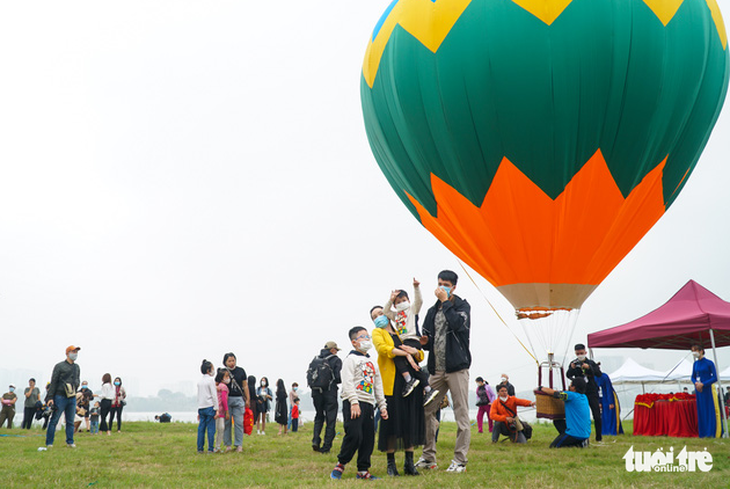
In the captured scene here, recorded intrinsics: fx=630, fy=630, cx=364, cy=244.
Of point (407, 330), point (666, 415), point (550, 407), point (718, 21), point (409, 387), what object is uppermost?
point (718, 21)

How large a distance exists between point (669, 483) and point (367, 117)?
8507 mm

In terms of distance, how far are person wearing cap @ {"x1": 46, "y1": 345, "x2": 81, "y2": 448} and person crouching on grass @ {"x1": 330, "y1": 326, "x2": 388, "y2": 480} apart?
6117mm

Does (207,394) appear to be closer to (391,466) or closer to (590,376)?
(391,466)

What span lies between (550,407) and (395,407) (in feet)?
15.0

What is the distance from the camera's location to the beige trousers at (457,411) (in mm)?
7082

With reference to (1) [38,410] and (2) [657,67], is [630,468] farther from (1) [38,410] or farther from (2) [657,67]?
(1) [38,410]

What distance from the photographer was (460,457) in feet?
23.0

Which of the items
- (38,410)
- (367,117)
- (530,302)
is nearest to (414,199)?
(367,117)

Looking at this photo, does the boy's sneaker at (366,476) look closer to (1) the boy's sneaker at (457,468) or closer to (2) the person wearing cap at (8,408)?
(1) the boy's sneaker at (457,468)

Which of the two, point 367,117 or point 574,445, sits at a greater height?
point 367,117

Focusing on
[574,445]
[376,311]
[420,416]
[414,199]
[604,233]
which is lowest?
[574,445]

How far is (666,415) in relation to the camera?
526 inches

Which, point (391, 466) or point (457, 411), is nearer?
point (391, 466)

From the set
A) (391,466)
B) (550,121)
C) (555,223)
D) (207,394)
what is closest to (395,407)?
(391,466)
